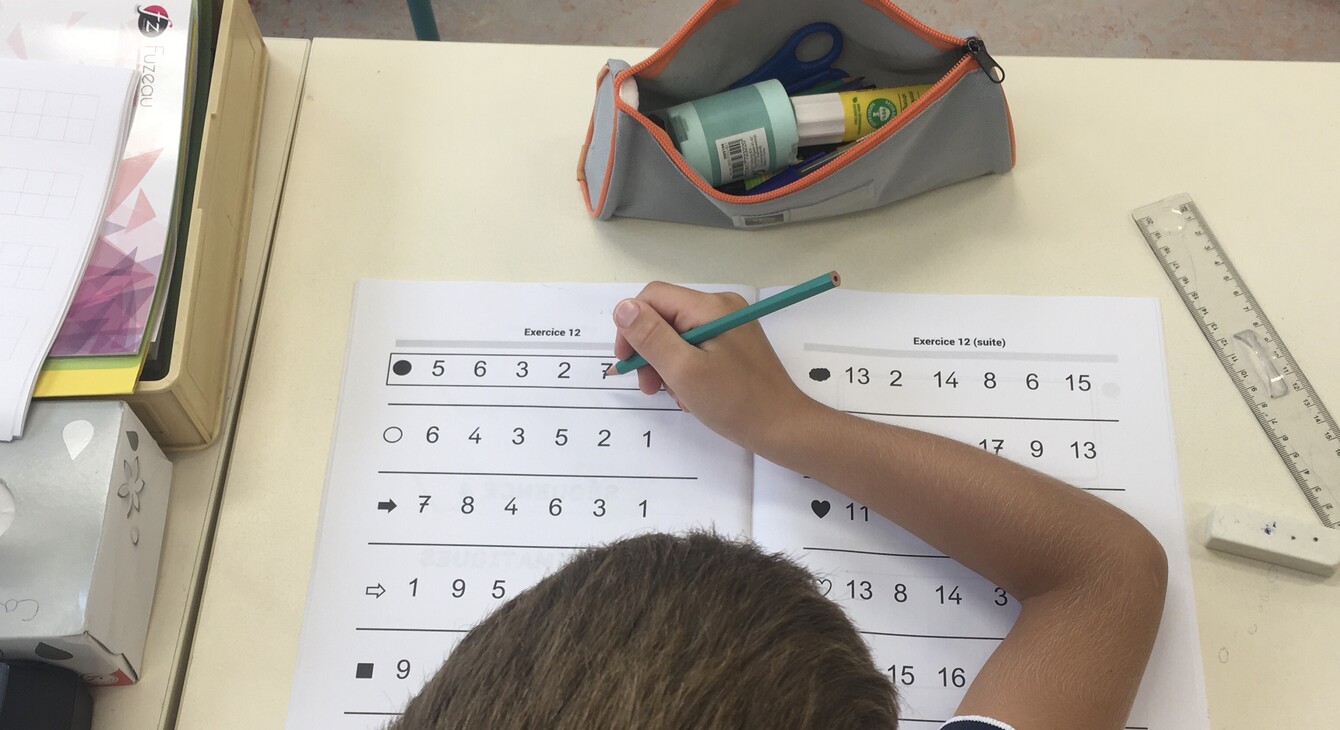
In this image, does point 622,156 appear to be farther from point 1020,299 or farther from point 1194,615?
point 1194,615

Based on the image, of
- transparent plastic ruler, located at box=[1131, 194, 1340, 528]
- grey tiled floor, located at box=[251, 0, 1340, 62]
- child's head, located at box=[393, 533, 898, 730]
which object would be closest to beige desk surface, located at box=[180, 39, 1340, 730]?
transparent plastic ruler, located at box=[1131, 194, 1340, 528]

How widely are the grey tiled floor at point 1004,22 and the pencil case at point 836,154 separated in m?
0.86

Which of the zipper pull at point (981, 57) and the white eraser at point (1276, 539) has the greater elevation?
the zipper pull at point (981, 57)

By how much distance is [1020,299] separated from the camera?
2.45 ft

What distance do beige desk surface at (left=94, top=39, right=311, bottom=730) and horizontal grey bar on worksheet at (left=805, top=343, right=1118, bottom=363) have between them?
446mm

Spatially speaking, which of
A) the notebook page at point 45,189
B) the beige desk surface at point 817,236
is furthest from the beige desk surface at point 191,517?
the notebook page at point 45,189

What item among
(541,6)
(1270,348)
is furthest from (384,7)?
(1270,348)

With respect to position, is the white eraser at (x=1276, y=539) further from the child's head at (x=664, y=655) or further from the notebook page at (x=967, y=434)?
the child's head at (x=664, y=655)

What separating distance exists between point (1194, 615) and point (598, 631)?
0.45 m

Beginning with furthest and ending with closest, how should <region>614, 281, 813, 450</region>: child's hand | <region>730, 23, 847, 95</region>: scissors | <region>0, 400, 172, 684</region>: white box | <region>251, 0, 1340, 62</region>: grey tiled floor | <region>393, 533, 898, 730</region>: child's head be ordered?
<region>251, 0, 1340, 62</region>: grey tiled floor → <region>730, 23, 847, 95</region>: scissors → <region>614, 281, 813, 450</region>: child's hand → <region>0, 400, 172, 684</region>: white box → <region>393, 533, 898, 730</region>: child's head

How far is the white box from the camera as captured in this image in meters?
0.56

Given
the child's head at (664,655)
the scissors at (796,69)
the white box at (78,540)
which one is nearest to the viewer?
the child's head at (664,655)

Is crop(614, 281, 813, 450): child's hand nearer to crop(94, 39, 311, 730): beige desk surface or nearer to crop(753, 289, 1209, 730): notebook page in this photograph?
crop(753, 289, 1209, 730): notebook page

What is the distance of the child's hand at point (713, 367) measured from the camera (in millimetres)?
666
